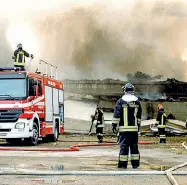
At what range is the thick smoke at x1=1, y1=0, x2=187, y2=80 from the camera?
35719 mm

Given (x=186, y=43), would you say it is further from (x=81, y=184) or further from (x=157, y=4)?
(x=81, y=184)

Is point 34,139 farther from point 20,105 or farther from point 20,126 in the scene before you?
point 20,105

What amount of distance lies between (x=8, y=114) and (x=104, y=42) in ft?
73.1

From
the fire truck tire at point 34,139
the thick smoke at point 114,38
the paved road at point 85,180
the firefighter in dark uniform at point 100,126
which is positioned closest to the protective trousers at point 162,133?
the firefighter in dark uniform at point 100,126

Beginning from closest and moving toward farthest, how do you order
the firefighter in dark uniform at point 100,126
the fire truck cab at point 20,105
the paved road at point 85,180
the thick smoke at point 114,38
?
the paved road at point 85,180
the fire truck cab at point 20,105
the firefighter in dark uniform at point 100,126
the thick smoke at point 114,38

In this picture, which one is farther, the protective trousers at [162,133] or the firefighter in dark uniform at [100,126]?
the firefighter in dark uniform at [100,126]

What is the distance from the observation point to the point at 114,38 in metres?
37.8

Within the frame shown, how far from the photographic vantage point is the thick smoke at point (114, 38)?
1406 inches

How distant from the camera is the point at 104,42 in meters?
37.7

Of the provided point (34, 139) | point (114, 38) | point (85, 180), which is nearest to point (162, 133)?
point (34, 139)

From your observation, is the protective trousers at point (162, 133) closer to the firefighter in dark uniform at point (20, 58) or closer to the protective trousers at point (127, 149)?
the firefighter in dark uniform at point (20, 58)

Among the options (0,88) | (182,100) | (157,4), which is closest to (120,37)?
(157,4)

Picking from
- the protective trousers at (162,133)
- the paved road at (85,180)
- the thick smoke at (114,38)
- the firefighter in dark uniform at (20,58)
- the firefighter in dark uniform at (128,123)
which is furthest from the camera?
the thick smoke at (114,38)

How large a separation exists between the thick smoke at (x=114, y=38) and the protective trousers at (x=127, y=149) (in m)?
25.2
